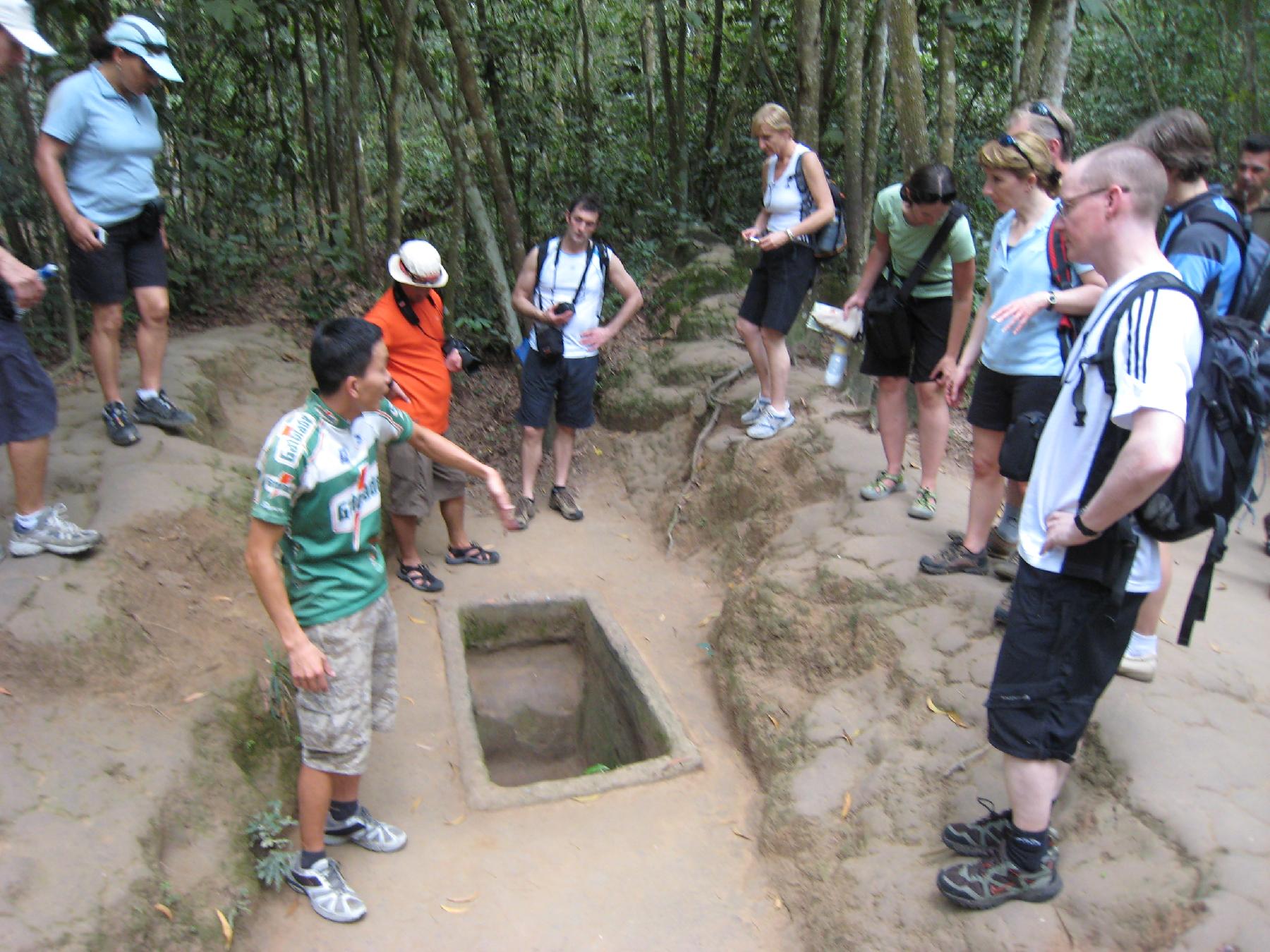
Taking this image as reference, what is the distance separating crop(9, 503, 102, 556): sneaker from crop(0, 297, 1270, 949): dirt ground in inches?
2.5

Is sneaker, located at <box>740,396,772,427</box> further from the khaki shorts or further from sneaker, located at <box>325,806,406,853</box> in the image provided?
sneaker, located at <box>325,806,406,853</box>

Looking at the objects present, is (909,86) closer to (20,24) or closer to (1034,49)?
(1034,49)

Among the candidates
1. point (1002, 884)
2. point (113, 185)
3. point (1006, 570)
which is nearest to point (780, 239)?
point (1006, 570)

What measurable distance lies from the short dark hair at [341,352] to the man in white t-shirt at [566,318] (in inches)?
108

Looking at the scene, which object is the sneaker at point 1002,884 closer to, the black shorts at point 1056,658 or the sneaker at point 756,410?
the black shorts at point 1056,658

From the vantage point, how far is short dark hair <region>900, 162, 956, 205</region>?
3.76 meters

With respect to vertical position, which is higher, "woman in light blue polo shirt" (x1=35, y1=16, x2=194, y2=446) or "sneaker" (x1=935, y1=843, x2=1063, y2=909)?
"woman in light blue polo shirt" (x1=35, y1=16, x2=194, y2=446)

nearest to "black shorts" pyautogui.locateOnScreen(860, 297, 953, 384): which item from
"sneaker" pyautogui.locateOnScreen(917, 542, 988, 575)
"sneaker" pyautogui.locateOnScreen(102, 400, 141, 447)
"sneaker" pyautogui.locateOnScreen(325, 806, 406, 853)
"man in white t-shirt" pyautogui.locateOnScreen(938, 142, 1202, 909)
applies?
"sneaker" pyautogui.locateOnScreen(917, 542, 988, 575)

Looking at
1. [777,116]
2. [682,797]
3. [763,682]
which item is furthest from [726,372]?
[682,797]

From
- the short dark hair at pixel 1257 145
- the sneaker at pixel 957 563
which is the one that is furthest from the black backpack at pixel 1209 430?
the short dark hair at pixel 1257 145

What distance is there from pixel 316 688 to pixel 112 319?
94.2 inches

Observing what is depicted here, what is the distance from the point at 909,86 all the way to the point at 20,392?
15.0 feet

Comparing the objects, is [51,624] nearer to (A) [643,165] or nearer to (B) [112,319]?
(B) [112,319]

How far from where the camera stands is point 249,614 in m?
3.82
